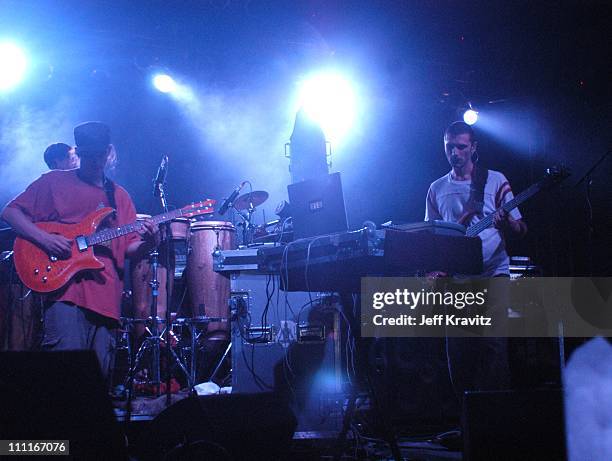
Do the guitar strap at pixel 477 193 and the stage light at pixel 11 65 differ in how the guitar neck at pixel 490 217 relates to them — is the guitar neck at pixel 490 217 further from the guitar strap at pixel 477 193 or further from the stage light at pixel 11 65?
the stage light at pixel 11 65

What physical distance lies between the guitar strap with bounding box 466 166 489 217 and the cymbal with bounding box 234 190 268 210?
326cm

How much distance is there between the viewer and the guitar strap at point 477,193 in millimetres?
4250

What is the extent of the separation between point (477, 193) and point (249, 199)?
3513 mm

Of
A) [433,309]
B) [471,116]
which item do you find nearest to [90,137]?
[433,309]

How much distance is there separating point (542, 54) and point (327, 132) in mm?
3256

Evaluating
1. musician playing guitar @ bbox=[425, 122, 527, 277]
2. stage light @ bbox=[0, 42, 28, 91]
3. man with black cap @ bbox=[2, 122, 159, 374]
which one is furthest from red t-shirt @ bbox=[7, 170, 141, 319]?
stage light @ bbox=[0, 42, 28, 91]

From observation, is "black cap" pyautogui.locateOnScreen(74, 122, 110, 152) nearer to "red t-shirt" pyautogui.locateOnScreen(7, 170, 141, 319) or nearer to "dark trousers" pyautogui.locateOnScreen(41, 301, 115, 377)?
"red t-shirt" pyautogui.locateOnScreen(7, 170, 141, 319)

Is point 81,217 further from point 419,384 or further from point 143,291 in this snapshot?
point 143,291

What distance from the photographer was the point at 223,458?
85.3 inches

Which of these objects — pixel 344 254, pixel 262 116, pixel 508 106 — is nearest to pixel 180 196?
pixel 262 116

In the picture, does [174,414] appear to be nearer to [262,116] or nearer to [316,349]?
[316,349]

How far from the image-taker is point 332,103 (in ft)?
28.8

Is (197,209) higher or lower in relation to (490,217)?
higher

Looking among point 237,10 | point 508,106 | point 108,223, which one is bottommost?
point 108,223
